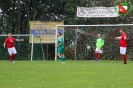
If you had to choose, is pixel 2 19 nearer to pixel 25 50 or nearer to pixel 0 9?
pixel 0 9

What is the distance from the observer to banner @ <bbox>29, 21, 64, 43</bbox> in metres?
36.5

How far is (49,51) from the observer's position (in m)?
37.8

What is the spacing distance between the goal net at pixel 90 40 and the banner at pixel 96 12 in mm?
1785

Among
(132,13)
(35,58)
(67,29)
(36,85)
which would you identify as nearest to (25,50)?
(35,58)

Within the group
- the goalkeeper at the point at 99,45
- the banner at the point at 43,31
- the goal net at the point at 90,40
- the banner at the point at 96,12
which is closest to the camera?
the goalkeeper at the point at 99,45

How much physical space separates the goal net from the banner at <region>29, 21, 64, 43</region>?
144 centimetres

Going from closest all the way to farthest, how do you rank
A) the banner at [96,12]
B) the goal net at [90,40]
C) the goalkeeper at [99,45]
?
the goalkeeper at [99,45] → the goal net at [90,40] → the banner at [96,12]

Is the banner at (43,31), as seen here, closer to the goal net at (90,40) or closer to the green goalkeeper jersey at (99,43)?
the goal net at (90,40)

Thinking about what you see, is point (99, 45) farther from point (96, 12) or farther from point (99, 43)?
point (96, 12)

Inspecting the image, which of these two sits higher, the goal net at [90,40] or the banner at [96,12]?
the banner at [96,12]

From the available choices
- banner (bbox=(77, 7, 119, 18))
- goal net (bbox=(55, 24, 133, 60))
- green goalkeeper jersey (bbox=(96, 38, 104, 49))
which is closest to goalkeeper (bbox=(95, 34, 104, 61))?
green goalkeeper jersey (bbox=(96, 38, 104, 49))

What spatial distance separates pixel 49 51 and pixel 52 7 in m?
4.40

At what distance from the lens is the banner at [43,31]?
36469 mm

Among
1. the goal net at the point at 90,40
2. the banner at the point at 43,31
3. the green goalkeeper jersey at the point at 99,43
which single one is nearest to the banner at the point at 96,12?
the goal net at the point at 90,40
